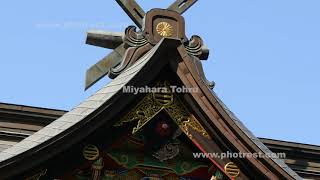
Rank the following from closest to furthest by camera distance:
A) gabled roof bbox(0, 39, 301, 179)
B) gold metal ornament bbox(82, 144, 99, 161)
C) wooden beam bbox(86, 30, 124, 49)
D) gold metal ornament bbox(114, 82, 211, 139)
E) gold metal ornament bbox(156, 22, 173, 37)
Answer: gabled roof bbox(0, 39, 301, 179) < gold metal ornament bbox(82, 144, 99, 161) < gold metal ornament bbox(114, 82, 211, 139) < gold metal ornament bbox(156, 22, 173, 37) < wooden beam bbox(86, 30, 124, 49)

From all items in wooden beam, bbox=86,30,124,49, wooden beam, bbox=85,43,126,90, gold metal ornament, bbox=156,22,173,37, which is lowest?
gold metal ornament, bbox=156,22,173,37

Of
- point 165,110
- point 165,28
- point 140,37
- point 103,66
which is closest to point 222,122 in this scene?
point 165,110

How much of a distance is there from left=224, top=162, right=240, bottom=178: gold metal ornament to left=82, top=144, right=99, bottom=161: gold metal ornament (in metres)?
1.50

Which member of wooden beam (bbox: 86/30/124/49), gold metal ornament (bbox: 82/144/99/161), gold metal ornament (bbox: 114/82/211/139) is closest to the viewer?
gold metal ornament (bbox: 82/144/99/161)

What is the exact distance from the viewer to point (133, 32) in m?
10.1

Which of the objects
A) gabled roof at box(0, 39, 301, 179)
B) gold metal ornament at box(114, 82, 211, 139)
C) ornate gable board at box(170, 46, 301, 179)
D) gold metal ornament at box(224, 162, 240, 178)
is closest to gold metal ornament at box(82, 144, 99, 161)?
gabled roof at box(0, 39, 301, 179)

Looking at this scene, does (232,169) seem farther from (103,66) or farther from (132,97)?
(103,66)

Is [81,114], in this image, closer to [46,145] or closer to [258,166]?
[46,145]

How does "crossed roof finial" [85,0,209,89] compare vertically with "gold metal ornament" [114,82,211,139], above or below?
above

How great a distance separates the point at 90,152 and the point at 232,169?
165cm

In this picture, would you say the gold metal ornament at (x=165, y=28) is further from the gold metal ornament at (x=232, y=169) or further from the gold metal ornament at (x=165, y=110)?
the gold metal ornament at (x=232, y=169)

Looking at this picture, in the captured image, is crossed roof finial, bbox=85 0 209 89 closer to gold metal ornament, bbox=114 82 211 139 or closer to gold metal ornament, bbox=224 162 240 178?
gold metal ornament, bbox=114 82 211 139

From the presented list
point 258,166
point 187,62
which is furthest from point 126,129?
point 258,166

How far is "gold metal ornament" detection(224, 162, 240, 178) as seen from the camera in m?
8.41
